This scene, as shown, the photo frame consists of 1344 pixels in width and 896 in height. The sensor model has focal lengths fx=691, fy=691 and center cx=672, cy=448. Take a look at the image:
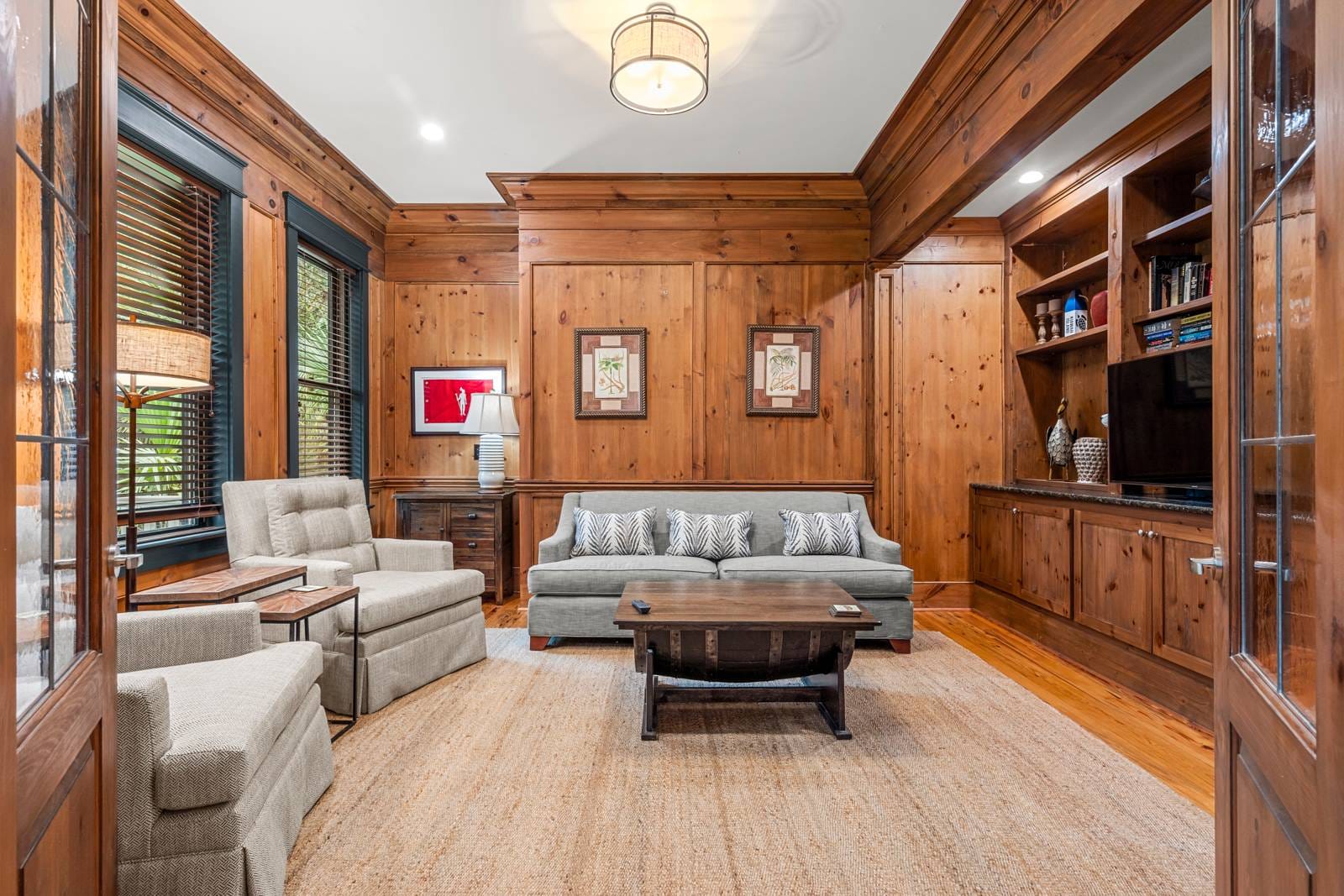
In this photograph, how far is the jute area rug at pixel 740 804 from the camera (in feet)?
5.75

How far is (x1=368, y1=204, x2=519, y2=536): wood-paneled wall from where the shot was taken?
5211mm

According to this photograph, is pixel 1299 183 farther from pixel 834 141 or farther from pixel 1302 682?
pixel 834 141

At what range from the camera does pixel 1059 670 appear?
3443 millimetres

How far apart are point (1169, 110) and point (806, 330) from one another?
7.17ft

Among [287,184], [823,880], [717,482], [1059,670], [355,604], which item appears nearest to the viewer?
[823,880]

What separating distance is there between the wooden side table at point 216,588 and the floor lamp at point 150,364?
0.38ft

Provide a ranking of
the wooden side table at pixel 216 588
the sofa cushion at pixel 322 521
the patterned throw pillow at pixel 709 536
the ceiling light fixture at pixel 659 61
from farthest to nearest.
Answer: the patterned throw pillow at pixel 709 536, the sofa cushion at pixel 322 521, the ceiling light fixture at pixel 659 61, the wooden side table at pixel 216 588

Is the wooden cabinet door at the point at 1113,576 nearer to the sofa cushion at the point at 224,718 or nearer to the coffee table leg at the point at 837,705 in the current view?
the coffee table leg at the point at 837,705

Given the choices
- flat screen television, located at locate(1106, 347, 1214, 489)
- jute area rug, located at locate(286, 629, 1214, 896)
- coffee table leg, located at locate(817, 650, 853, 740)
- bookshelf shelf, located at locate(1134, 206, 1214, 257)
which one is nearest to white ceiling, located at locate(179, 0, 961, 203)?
bookshelf shelf, located at locate(1134, 206, 1214, 257)

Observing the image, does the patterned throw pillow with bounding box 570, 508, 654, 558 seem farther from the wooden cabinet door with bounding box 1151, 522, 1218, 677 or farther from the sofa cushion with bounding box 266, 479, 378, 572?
the wooden cabinet door with bounding box 1151, 522, 1218, 677

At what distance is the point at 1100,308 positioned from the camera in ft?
13.0

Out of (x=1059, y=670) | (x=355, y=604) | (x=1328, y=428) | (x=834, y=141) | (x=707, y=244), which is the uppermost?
(x=834, y=141)

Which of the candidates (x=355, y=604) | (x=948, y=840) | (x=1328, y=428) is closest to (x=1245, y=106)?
(x=1328, y=428)

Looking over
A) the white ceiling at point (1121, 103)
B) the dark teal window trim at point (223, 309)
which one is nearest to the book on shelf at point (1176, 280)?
the white ceiling at point (1121, 103)
